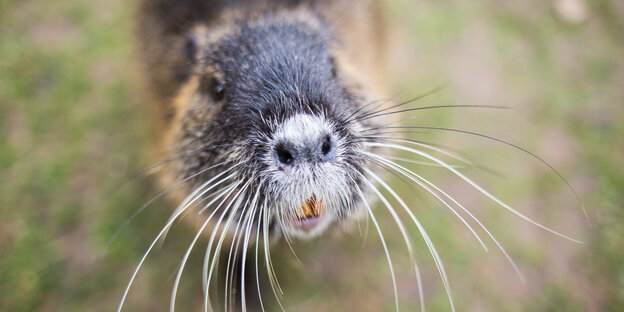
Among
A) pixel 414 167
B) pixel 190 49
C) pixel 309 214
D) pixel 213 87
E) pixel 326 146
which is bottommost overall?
pixel 414 167

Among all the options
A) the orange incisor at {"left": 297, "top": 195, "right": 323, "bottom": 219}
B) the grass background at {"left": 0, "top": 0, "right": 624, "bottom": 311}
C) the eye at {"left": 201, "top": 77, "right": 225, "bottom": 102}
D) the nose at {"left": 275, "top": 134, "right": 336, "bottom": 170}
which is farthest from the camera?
the grass background at {"left": 0, "top": 0, "right": 624, "bottom": 311}

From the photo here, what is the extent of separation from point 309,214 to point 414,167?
68.1 inches

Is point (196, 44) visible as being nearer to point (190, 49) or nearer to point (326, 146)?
point (190, 49)

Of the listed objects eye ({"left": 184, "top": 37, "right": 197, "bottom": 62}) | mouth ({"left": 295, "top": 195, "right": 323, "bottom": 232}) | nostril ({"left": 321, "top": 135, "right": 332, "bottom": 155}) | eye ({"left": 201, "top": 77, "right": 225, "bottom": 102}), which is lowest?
mouth ({"left": 295, "top": 195, "right": 323, "bottom": 232})

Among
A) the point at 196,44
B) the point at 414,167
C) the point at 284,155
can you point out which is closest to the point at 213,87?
the point at 196,44

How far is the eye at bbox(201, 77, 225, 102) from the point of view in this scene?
2.01 metres

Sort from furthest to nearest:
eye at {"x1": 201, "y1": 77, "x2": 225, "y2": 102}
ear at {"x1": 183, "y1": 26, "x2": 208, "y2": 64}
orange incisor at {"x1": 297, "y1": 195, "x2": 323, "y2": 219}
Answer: ear at {"x1": 183, "y1": 26, "x2": 208, "y2": 64}, eye at {"x1": 201, "y1": 77, "x2": 225, "y2": 102}, orange incisor at {"x1": 297, "y1": 195, "x2": 323, "y2": 219}

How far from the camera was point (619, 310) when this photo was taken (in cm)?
280

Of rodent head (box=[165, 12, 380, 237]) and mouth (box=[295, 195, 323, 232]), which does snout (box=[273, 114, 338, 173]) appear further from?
mouth (box=[295, 195, 323, 232])

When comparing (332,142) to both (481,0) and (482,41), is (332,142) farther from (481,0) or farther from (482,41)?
(481,0)

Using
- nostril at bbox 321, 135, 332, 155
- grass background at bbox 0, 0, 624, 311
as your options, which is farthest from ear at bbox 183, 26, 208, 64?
grass background at bbox 0, 0, 624, 311

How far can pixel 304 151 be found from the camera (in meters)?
1.56

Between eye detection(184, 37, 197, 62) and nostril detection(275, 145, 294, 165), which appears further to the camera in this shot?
eye detection(184, 37, 197, 62)

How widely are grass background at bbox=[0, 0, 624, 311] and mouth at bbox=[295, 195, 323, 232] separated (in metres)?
0.58
